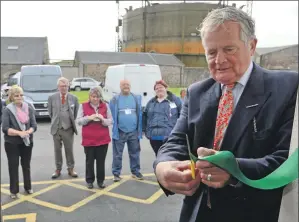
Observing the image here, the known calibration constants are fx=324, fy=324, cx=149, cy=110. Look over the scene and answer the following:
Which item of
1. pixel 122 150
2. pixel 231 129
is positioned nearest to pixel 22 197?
pixel 122 150

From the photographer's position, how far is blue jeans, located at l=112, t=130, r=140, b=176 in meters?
6.20

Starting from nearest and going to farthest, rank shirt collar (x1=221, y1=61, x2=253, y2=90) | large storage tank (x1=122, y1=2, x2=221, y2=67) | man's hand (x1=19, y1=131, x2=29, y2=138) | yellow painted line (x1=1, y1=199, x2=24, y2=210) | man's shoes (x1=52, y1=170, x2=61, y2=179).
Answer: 1. shirt collar (x1=221, y1=61, x2=253, y2=90)
2. yellow painted line (x1=1, y1=199, x2=24, y2=210)
3. man's hand (x1=19, y1=131, x2=29, y2=138)
4. man's shoes (x1=52, y1=170, x2=61, y2=179)
5. large storage tank (x1=122, y1=2, x2=221, y2=67)

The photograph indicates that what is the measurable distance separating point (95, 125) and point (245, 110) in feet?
15.4

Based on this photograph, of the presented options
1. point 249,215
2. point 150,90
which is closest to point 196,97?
point 249,215

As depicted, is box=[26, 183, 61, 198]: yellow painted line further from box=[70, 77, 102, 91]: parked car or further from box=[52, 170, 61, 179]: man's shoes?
box=[70, 77, 102, 91]: parked car

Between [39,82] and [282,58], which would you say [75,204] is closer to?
[39,82]

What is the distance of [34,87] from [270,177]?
526 inches

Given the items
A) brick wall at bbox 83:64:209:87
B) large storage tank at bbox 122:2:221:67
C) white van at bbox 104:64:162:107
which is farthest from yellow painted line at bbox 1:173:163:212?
large storage tank at bbox 122:2:221:67

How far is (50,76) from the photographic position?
44.0 feet

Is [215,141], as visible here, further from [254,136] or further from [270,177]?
[270,177]

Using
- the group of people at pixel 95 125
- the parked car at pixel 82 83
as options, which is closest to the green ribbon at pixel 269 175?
the group of people at pixel 95 125

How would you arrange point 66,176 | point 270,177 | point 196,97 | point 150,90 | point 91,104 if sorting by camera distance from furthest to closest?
point 150,90 < point 66,176 < point 91,104 < point 196,97 < point 270,177

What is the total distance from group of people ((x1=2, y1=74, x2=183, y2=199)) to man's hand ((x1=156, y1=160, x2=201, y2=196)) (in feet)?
14.7

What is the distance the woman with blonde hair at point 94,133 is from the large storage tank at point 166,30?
31.5 m
